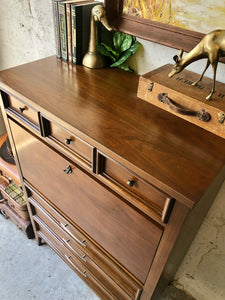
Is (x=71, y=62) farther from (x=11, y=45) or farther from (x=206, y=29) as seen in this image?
(x=11, y=45)

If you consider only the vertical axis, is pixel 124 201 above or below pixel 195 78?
below

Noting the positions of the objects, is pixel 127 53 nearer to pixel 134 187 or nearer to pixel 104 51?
pixel 104 51

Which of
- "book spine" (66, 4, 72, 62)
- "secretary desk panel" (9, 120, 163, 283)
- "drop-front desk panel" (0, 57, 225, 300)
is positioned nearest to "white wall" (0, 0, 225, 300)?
"drop-front desk panel" (0, 57, 225, 300)

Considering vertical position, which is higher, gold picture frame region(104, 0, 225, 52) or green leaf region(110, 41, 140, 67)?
gold picture frame region(104, 0, 225, 52)

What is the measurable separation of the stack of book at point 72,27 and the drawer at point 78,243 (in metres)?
0.62

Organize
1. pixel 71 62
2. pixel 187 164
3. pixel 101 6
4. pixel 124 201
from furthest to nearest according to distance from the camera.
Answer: pixel 71 62 < pixel 101 6 < pixel 124 201 < pixel 187 164

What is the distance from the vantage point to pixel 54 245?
1295 mm

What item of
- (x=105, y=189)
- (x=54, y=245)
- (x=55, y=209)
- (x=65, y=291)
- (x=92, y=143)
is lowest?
(x=65, y=291)

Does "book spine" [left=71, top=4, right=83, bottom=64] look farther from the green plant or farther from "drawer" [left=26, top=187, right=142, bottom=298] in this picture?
"drawer" [left=26, top=187, right=142, bottom=298]

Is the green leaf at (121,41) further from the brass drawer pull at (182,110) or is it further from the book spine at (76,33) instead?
the brass drawer pull at (182,110)

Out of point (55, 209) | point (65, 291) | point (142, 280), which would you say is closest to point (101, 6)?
point (55, 209)

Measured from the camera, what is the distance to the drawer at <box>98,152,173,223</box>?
554 mm

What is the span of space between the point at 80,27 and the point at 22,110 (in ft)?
1.16

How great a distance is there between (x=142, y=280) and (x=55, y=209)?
44 cm
